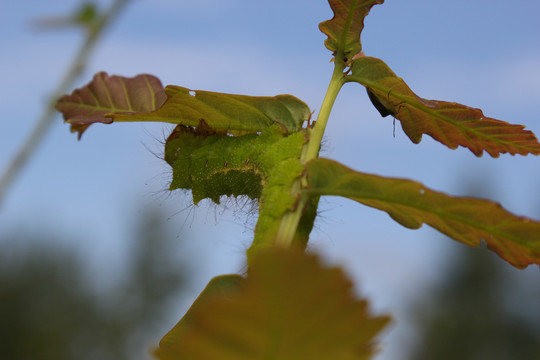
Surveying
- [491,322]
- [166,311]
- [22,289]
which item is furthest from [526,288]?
[22,289]

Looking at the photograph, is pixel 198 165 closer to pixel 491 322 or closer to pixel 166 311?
pixel 166 311

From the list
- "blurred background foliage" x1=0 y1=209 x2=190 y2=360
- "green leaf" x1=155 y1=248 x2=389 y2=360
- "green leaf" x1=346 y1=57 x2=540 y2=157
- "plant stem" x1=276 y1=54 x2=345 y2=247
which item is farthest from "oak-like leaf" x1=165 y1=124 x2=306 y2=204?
"blurred background foliage" x1=0 y1=209 x2=190 y2=360

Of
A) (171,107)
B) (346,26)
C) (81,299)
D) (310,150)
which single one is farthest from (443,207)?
(81,299)

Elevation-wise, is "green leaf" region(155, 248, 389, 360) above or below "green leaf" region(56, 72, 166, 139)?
below

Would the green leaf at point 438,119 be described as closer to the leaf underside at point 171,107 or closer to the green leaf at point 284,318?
the leaf underside at point 171,107

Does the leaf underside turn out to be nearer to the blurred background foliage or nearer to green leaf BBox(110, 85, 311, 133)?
green leaf BBox(110, 85, 311, 133)

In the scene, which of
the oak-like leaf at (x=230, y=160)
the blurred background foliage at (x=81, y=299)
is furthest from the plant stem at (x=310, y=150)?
the blurred background foliage at (x=81, y=299)
